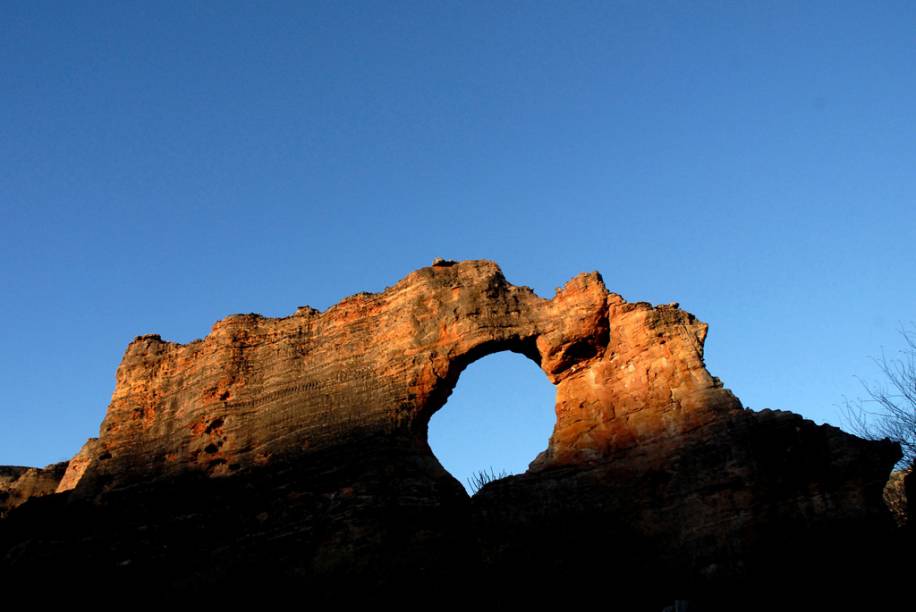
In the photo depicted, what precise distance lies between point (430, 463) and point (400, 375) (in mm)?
1664

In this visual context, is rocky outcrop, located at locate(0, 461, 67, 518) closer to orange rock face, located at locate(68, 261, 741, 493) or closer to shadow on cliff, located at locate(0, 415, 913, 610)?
orange rock face, located at locate(68, 261, 741, 493)

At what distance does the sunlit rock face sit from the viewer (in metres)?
11.7

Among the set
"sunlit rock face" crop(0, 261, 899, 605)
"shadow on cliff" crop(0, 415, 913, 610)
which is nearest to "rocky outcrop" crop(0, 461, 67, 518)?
"sunlit rock face" crop(0, 261, 899, 605)

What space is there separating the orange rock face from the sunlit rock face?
0.04 meters

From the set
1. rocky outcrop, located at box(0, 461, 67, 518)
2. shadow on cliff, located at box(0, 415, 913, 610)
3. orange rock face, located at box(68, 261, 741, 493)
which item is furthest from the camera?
rocky outcrop, located at box(0, 461, 67, 518)

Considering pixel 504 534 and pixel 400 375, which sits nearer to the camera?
pixel 504 534

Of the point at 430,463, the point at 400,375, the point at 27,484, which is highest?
the point at 27,484

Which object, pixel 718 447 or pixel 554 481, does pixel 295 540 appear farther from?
pixel 718 447

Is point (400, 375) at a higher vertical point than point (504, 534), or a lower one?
higher

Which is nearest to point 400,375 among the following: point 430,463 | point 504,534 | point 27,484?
point 430,463

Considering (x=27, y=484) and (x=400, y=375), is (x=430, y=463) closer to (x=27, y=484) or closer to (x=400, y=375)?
(x=400, y=375)

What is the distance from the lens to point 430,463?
13867 mm

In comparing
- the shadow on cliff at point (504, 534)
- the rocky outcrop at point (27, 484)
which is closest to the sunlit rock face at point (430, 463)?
the shadow on cliff at point (504, 534)

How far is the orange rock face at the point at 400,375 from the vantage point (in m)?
13.6
